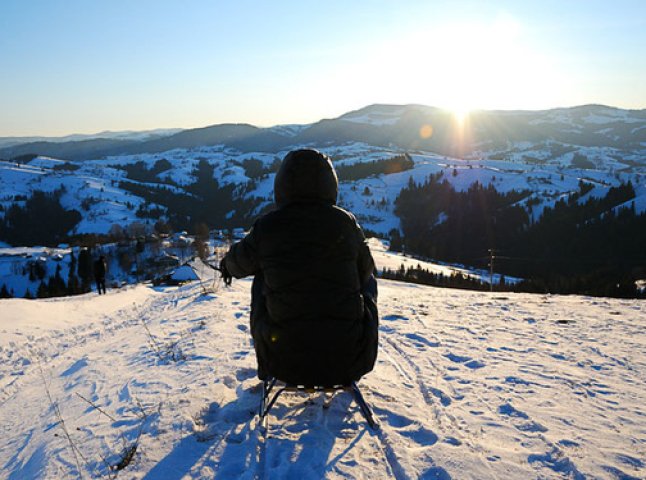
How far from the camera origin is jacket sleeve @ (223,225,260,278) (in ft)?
11.8

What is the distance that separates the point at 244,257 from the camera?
3.68 meters

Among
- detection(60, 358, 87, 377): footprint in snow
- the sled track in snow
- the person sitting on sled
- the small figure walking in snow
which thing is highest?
the person sitting on sled

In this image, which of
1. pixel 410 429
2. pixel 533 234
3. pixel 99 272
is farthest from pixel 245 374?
pixel 533 234

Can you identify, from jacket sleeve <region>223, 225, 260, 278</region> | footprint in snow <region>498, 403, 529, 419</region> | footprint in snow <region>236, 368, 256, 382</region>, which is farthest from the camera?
footprint in snow <region>236, 368, 256, 382</region>

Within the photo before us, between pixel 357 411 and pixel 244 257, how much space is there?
213cm

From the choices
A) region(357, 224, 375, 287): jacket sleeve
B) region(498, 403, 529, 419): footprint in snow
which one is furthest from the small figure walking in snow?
region(498, 403, 529, 419): footprint in snow

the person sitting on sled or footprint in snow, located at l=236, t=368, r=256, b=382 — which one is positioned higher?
the person sitting on sled

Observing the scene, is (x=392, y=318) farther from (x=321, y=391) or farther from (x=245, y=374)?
(x=321, y=391)

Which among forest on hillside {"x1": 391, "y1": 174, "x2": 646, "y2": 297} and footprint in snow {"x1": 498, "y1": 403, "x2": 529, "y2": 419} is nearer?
footprint in snow {"x1": 498, "y1": 403, "x2": 529, "y2": 419}

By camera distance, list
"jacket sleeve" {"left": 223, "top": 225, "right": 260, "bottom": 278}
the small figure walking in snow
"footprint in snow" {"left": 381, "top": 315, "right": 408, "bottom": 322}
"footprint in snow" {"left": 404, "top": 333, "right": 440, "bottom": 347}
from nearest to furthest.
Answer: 1. "jacket sleeve" {"left": 223, "top": 225, "right": 260, "bottom": 278}
2. "footprint in snow" {"left": 404, "top": 333, "right": 440, "bottom": 347}
3. "footprint in snow" {"left": 381, "top": 315, "right": 408, "bottom": 322}
4. the small figure walking in snow

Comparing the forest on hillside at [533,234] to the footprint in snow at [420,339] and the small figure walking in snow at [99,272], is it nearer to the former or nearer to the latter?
the small figure walking in snow at [99,272]

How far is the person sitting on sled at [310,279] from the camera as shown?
336cm

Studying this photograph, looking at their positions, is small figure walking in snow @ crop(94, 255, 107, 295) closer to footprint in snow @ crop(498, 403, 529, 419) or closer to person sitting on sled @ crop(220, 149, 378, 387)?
person sitting on sled @ crop(220, 149, 378, 387)

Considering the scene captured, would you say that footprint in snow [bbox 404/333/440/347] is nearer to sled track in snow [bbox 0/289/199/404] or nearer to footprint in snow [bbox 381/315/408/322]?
footprint in snow [bbox 381/315/408/322]
